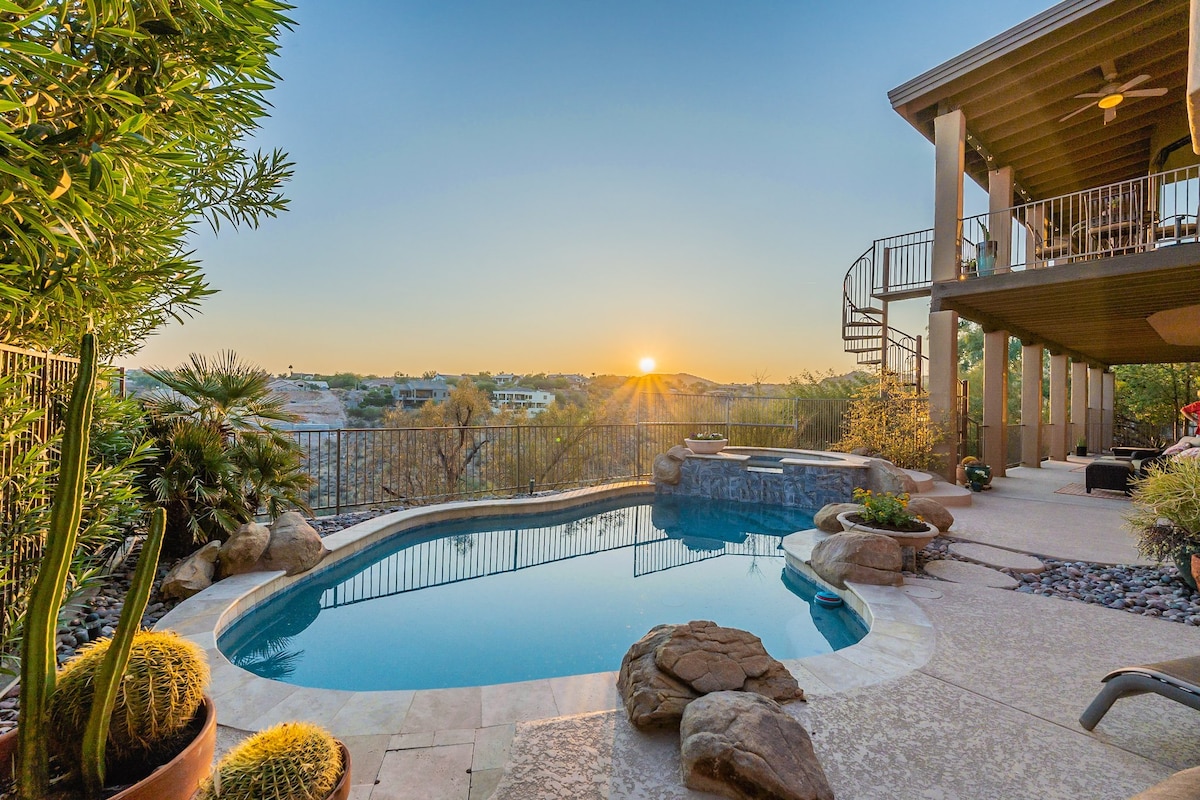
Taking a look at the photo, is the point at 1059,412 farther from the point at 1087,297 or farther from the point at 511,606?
the point at 511,606

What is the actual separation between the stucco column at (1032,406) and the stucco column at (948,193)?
4759 millimetres

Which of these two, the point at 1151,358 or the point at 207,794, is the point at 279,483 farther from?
the point at 1151,358

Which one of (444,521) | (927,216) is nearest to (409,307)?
(444,521)

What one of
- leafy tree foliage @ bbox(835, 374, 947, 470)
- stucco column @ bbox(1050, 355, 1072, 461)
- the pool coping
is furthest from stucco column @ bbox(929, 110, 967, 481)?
stucco column @ bbox(1050, 355, 1072, 461)

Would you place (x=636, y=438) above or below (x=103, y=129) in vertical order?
below

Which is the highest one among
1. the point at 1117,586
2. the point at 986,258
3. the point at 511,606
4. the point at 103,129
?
the point at 986,258

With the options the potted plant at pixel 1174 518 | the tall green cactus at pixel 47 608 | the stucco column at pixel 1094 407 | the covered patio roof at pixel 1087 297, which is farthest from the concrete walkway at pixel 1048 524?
the stucco column at pixel 1094 407

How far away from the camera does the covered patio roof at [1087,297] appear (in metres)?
6.04

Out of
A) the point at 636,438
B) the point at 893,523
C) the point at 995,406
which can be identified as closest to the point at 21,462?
the point at 893,523

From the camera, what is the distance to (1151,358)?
12.6 metres

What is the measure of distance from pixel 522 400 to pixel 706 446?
844 cm

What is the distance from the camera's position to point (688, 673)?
221cm

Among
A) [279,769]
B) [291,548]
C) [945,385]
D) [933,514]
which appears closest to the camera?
[279,769]

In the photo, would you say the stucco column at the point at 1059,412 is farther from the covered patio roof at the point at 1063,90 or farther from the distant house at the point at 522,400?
the distant house at the point at 522,400
